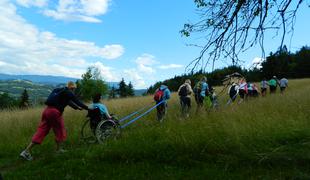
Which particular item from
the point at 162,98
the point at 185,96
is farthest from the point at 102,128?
the point at 185,96

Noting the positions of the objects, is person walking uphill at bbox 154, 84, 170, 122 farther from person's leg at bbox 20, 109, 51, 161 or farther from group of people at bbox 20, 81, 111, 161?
person's leg at bbox 20, 109, 51, 161

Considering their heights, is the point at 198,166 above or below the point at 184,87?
below

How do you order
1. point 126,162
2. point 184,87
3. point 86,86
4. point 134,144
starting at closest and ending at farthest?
point 126,162 < point 134,144 < point 184,87 < point 86,86

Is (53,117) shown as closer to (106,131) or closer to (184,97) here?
(106,131)

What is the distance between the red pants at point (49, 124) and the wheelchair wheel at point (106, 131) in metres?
0.95

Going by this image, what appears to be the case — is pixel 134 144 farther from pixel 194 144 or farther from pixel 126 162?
pixel 194 144

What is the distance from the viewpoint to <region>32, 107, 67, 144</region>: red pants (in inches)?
320

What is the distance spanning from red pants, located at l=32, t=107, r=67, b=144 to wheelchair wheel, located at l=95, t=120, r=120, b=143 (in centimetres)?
95

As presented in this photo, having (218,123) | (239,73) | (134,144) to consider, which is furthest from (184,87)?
(239,73)

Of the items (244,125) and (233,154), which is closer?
(233,154)

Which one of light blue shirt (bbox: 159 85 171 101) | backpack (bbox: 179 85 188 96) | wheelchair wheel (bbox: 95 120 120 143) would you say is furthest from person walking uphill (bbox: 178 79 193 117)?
wheelchair wheel (bbox: 95 120 120 143)

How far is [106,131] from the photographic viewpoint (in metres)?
8.95

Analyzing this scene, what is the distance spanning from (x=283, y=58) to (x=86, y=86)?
9374 cm

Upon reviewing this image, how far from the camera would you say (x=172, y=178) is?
5.82 meters
